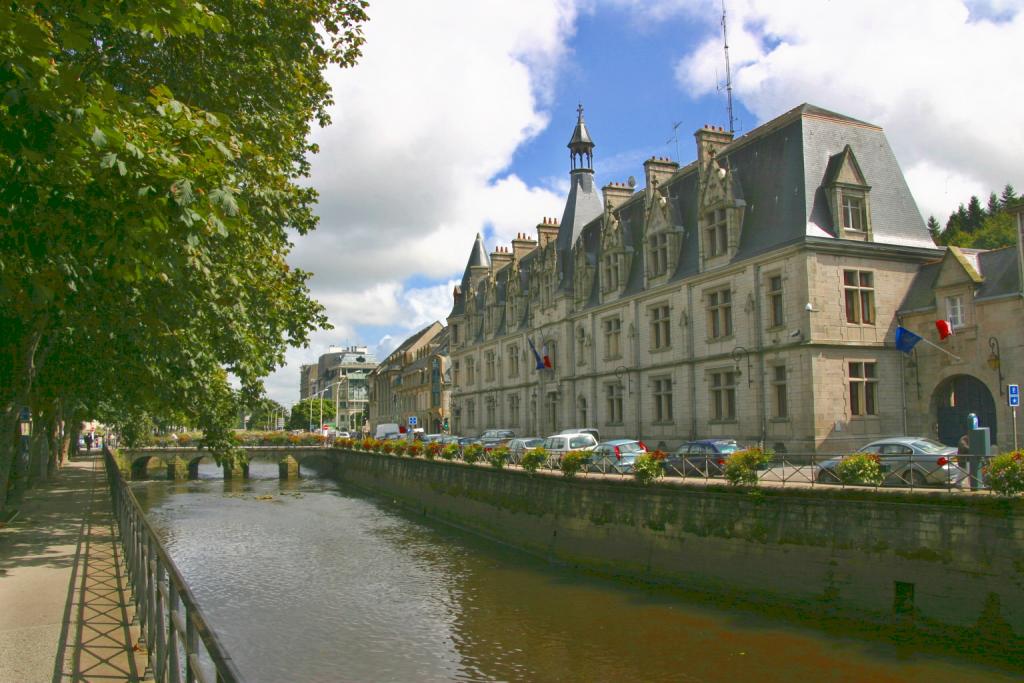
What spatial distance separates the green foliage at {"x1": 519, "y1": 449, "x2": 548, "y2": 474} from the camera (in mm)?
28797

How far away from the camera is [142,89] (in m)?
16.8

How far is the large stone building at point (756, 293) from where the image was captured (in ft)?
102

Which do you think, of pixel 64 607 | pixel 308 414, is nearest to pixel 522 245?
pixel 64 607

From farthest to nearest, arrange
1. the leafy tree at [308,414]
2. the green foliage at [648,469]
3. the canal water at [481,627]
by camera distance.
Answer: the leafy tree at [308,414] < the green foliage at [648,469] < the canal water at [481,627]

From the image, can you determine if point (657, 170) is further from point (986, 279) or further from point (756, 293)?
point (986, 279)

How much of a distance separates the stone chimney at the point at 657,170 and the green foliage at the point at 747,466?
976 inches

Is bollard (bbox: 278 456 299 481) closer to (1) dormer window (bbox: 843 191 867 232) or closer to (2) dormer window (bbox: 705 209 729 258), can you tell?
(2) dormer window (bbox: 705 209 729 258)

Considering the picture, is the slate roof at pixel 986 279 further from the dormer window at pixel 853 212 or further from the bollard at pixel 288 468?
the bollard at pixel 288 468

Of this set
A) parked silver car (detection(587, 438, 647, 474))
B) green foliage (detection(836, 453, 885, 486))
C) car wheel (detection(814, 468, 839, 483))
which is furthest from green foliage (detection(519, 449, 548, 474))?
green foliage (detection(836, 453, 885, 486))

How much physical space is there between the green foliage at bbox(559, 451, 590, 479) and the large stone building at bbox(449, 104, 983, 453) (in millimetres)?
9221

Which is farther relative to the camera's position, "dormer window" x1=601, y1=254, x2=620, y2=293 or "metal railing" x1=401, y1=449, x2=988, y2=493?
"dormer window" x1=601, y1=254, x2=620, y2=293

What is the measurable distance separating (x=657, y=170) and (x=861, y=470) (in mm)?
27755

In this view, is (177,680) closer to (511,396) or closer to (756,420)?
(756,420)

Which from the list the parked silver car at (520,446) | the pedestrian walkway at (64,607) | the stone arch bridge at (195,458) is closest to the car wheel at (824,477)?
the pedestrian walkway at (64,607)
